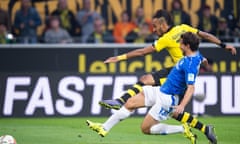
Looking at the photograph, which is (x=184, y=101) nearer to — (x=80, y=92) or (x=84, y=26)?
(x=80, y=92)

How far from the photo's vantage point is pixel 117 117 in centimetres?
1296

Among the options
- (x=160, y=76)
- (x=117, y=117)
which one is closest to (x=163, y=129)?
(x=117, y=117)

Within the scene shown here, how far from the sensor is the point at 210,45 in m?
20.9

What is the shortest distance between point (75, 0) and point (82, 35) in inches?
44.7

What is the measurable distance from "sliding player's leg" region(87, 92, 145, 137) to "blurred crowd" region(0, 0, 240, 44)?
8.25 meters

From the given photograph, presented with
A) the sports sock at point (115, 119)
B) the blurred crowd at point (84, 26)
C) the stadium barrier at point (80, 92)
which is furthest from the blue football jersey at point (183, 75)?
the blurred crowd at point (84, 26)

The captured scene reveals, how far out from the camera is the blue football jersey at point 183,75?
1234 cm

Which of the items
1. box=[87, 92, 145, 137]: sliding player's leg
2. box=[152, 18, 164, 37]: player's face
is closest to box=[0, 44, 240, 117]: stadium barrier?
box=[152, 18, 164, 37]: player's face

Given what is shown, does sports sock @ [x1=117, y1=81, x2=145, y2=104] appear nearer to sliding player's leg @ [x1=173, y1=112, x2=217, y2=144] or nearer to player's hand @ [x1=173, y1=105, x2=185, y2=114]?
sliding player's leg @ [x1=173, y1=112, x2=217, y2=144]

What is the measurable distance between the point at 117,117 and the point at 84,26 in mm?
8960

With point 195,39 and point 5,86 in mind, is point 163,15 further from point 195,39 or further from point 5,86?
point 5,86

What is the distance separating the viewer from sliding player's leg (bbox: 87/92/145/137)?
12.9 meters

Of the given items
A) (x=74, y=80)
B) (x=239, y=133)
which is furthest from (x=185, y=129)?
(x=74, y=80)

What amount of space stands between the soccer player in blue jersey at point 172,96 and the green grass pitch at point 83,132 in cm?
108
